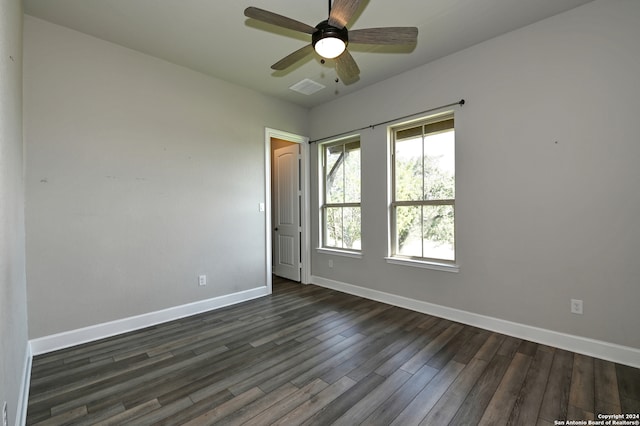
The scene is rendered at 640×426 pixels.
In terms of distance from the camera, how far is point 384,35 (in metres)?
1.98

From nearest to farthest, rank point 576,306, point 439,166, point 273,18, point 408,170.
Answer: point 273,18
point 576,306
point 439,166
point 408,170

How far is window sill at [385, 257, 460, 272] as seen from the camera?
10.5 feet

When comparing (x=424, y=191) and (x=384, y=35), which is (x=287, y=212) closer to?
(x=424, y=191)

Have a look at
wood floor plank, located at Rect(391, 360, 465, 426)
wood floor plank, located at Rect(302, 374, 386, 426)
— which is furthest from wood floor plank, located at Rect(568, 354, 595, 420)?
wood floor plank, located at Rect(302, 374, 386, 426)

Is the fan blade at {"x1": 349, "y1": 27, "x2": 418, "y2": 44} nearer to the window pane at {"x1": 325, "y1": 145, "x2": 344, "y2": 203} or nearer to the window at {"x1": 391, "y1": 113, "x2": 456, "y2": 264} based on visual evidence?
the window at {"x1": 391, "y1": 113, "x2": 456, "y2": 264}

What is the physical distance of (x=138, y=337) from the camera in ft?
9.37

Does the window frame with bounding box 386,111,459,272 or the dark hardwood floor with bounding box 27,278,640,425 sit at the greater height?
the window frame with bounding box 386,111,459,272

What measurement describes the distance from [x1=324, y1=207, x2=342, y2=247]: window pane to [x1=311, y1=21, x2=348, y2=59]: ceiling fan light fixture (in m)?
2.75

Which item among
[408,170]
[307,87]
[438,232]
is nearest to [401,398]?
[438,232]

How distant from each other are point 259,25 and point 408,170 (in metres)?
2.29

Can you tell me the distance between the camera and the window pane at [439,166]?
328 centimetres

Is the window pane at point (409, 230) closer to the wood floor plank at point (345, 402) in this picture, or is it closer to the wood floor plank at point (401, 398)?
the wood floor plank at point (401, 398)

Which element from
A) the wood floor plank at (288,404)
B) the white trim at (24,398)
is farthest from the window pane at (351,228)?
the white trim at (24,398)

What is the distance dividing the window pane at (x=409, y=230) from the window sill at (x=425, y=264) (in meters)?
0.13
